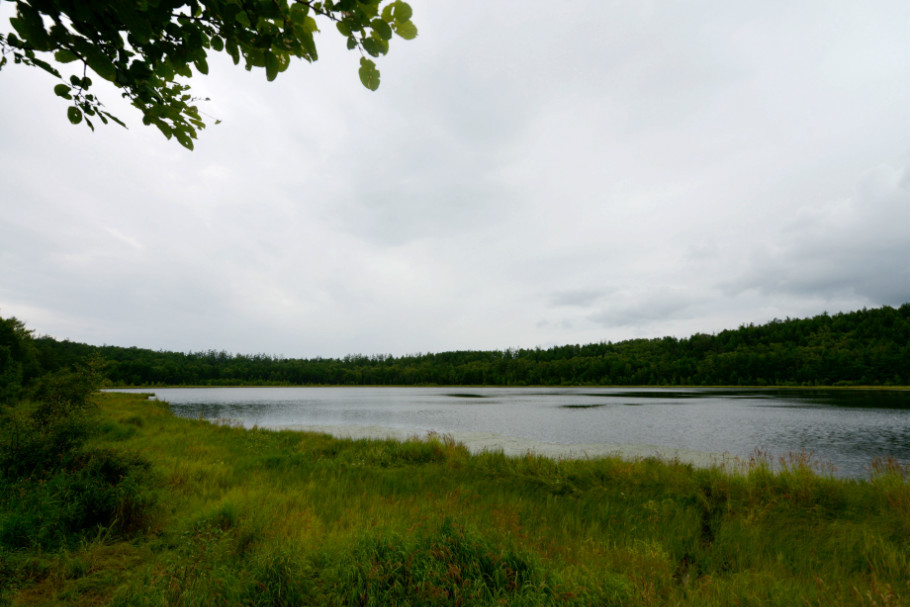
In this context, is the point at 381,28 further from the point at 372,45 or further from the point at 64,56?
the point at 64,56

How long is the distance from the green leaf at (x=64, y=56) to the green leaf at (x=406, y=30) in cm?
232

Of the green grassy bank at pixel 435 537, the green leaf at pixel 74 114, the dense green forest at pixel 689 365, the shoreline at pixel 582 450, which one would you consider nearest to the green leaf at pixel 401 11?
the green leaf at pixel 74 114

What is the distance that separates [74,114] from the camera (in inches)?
140

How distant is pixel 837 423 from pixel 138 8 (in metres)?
46.3

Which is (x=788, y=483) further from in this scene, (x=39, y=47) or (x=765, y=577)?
(x=39, y=47)

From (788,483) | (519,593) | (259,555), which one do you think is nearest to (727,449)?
(788,483)

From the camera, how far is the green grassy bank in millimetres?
4711

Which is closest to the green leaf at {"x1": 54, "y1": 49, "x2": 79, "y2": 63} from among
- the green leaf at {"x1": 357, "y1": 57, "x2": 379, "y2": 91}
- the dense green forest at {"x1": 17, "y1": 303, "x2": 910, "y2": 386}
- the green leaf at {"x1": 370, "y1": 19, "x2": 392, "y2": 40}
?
the green leaf at {"x1": 357, "y1": 57, "x2": 379, "y2": 91}

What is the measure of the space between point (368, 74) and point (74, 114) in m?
2.79

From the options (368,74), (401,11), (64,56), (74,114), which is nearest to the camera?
(401,11)

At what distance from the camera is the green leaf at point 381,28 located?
2.64 metres

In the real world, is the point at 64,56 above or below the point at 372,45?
below

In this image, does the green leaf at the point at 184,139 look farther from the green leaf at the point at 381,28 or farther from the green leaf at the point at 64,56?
the green leaf at the point at 381,28

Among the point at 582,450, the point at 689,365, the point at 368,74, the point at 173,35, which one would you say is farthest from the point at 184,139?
the point at 689,365
